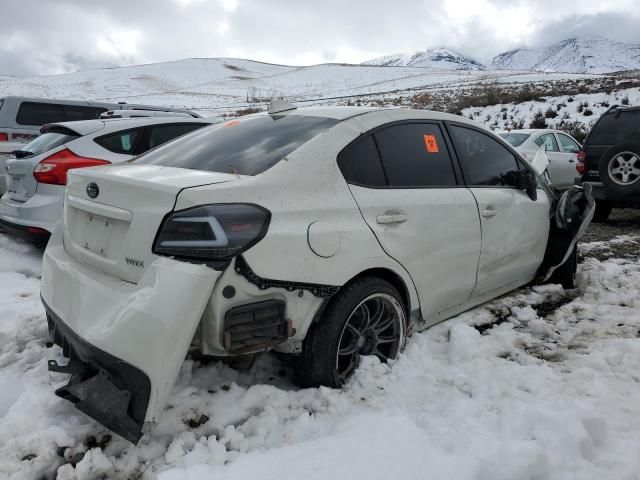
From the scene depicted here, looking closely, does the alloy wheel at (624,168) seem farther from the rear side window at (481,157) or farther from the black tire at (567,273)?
the rear side window at (481,157)

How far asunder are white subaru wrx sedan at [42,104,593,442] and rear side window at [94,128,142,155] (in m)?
2.27

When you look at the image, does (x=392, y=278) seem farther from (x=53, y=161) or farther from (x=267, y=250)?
(x=53, y=161)

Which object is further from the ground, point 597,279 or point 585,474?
point 597,279

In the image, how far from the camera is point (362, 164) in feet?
9.00

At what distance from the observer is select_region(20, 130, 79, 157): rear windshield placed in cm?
499

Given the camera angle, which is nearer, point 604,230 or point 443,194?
point 443,194

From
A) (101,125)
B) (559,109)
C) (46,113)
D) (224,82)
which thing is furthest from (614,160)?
(224,82)

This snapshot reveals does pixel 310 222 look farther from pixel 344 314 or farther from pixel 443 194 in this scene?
pixel 443 194

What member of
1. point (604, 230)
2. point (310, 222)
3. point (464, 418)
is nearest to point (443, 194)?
point (310, 222)

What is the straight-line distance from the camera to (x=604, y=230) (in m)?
7.08

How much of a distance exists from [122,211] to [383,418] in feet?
4.93

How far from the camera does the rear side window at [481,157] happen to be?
345cm

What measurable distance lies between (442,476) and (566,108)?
22.7 m

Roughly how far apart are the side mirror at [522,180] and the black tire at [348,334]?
153 cm
